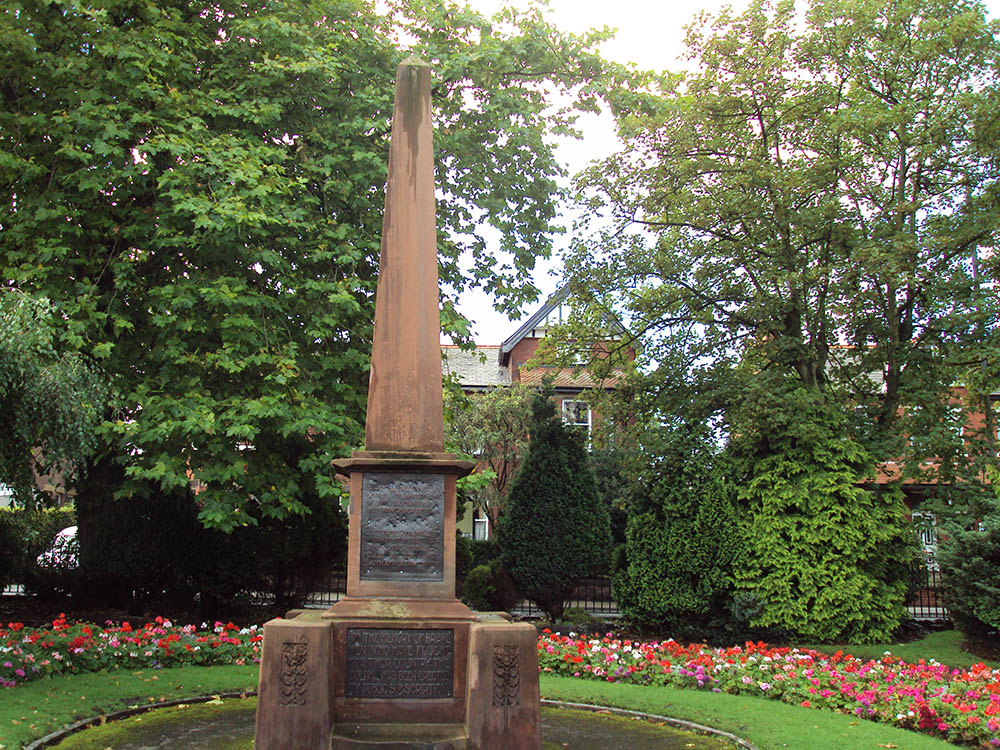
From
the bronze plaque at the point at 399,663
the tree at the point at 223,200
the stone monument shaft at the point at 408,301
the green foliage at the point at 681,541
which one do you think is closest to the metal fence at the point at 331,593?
the tree at the point at 223,200

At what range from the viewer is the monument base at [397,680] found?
619 cm

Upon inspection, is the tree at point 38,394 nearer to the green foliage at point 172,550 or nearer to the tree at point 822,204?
the green foliage at point 172,550

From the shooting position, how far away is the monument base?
6191 millimetres

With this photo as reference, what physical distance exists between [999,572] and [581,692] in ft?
29.2

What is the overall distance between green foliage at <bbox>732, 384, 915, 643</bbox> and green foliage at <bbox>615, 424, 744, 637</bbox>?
47cm

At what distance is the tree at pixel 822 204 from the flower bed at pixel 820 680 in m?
6.12

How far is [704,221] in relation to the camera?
1816cm

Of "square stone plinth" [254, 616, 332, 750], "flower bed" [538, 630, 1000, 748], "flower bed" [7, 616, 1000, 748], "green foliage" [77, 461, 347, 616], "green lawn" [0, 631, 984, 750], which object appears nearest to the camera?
"square stone plinth" [254, 616, 332, 750]

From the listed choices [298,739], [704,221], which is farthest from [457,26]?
[298,739]

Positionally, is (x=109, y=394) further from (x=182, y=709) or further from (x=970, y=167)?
(x=970, y=167)

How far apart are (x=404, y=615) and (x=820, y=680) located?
19.1 feet

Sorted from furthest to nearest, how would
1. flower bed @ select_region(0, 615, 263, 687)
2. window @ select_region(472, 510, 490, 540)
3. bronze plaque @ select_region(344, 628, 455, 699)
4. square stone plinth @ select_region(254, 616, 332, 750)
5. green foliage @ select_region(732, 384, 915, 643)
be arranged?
window @ select_region(472, 510, 490, 540) → green foliage @ select_region(732, 384, 915, 643) → flower bed @ select_region(0, 615, 263, 687) → bronze plaque @ select_region(344, 628, 455, 699) → square stone plinth @ select_region(254, 616, 332, 750)

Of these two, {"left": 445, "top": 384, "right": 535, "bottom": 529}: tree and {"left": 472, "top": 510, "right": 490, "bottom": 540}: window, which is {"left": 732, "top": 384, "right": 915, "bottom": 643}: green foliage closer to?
{"left": 445, "top": 384, "right": 535, "bottom": 529}: tree

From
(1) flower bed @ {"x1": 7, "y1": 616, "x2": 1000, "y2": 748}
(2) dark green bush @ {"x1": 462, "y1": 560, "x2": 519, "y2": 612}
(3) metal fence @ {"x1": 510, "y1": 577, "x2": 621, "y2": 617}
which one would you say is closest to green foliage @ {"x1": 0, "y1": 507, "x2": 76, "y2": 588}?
(1) flower bed @ {"x1": 7, "y1": 616, "x2": 1000, "y2": 748}
